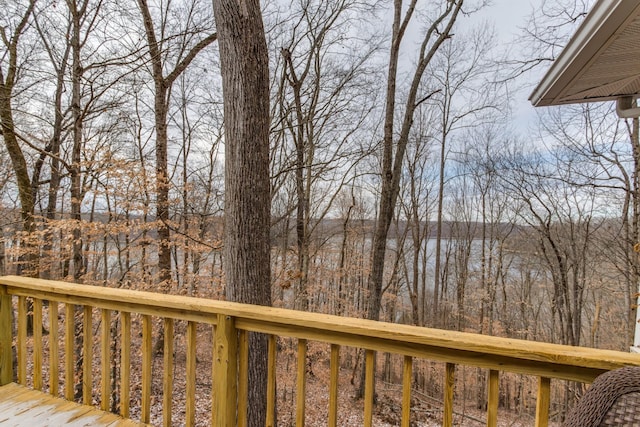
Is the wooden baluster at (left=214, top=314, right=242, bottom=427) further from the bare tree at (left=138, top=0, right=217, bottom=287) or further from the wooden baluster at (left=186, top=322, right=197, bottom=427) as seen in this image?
the bare tree at (left=138, top=0, right=217, bottom=287)

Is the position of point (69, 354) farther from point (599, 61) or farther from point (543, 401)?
point (599, 61)

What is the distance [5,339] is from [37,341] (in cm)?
34

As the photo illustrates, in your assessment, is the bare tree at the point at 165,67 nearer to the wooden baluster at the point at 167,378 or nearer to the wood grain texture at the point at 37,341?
the wood grain texture at the point at 37,341

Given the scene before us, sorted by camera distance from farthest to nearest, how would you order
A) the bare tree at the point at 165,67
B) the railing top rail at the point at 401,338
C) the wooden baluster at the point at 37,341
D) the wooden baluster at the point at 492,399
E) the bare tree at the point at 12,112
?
the bare tree at the point at 165,67
the bare tree at the point at 12,112
the wooden baluster at the point at 37,341
the wooden baluster at the point at 492,399
the railing top rail at the point at 401,338

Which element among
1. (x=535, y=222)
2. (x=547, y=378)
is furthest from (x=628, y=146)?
(x=547, y=378)

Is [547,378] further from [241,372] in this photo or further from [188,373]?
[188,373]

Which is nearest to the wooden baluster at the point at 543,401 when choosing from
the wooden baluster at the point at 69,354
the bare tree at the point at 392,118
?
the wooden baluster at the point at 69,354

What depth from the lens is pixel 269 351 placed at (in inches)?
55.1

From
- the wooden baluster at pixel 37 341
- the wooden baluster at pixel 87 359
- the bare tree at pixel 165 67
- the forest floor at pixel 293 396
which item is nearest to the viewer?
the wooden baluster at pixel 87 359

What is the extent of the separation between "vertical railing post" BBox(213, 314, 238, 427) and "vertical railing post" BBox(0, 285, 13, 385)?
1.79 m

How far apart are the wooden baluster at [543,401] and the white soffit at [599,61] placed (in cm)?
165

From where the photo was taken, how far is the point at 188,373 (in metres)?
1.53

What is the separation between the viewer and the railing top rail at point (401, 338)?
0.99 meters

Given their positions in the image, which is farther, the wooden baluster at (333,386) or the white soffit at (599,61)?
the white soffit at (599,61)
